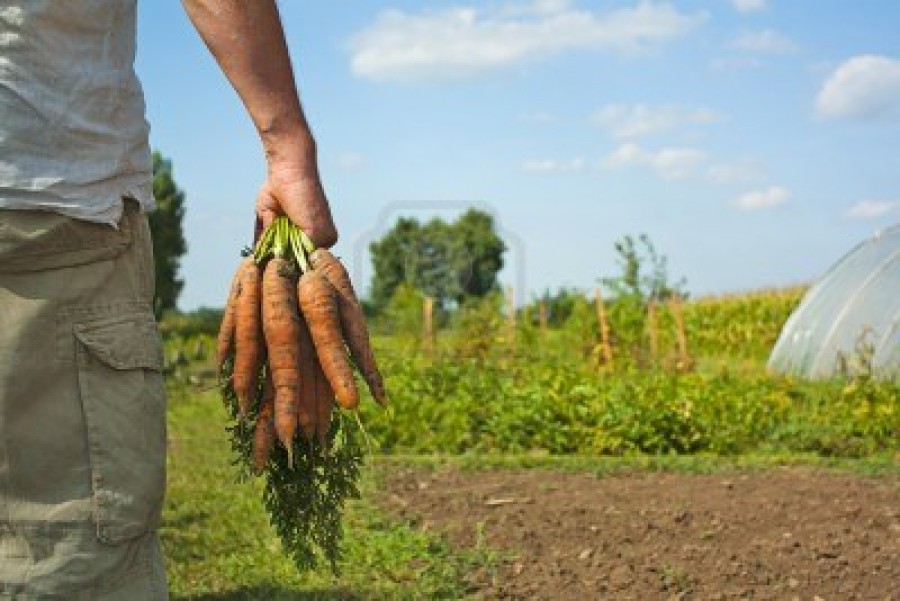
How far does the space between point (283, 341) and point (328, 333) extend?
0.09 meters

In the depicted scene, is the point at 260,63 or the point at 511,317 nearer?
the point at 260,63

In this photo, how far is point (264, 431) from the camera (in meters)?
2.55

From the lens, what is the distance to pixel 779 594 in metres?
4.59

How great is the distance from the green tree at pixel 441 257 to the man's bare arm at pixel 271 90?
50.2 feet

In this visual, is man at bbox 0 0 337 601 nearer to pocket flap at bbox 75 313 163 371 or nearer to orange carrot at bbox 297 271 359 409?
pocket flap at bbox 75 313 163 371

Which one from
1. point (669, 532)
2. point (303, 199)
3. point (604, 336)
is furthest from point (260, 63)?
point (604, 336)

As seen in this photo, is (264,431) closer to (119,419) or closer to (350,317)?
(350,317)

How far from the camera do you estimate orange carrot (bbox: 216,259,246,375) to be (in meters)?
2.59

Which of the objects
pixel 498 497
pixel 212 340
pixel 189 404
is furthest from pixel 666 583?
pixel 212 340

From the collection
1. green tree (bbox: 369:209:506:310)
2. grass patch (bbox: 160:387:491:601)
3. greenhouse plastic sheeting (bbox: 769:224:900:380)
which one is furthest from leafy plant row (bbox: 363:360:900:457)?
green tree (bbox: 369:209:506:310)

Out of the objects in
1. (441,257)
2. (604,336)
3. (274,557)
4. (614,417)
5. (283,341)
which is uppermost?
(441,257)

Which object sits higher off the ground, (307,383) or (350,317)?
(350,317)

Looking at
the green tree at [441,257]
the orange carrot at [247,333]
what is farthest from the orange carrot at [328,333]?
the green tree at [441,257]

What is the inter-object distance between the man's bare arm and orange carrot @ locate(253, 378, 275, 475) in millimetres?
366
